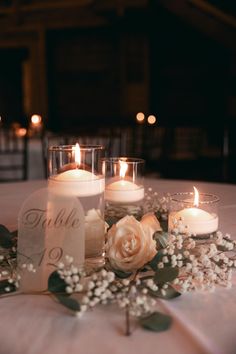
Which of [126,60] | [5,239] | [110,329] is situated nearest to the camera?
[110,329]

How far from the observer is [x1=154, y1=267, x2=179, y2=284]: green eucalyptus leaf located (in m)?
0.70

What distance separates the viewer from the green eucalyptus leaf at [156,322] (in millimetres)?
610

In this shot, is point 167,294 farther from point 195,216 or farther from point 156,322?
point 195,216

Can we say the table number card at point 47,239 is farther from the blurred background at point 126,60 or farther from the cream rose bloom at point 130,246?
the blurred background at point 126,60

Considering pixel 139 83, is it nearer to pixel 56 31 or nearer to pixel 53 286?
pixel 56 31

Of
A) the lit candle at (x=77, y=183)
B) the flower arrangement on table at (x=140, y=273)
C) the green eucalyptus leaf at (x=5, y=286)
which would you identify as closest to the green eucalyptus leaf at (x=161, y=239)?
the flower arrangement on table at (x=140, y=273)

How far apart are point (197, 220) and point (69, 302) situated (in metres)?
0.29

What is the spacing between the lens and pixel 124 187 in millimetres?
1064

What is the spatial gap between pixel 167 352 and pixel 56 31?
8.14m

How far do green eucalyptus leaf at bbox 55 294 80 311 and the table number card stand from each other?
59 millimetres

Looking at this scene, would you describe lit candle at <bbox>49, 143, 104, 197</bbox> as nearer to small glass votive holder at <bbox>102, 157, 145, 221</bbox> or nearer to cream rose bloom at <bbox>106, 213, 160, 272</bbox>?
cream rose bloom at <bbox>106, 213, 160, 272</bbox>

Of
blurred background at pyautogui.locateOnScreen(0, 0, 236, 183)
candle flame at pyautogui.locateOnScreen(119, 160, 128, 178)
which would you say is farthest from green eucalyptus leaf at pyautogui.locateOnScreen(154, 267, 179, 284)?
blurred background at pyautogui.locateOnScreen(0, 0, 236, 183)

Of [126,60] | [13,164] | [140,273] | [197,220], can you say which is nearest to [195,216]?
[197,220]

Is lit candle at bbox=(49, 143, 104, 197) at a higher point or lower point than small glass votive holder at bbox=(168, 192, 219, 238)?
higher
